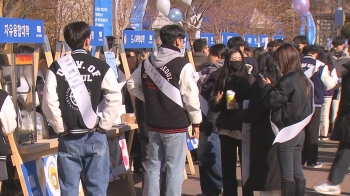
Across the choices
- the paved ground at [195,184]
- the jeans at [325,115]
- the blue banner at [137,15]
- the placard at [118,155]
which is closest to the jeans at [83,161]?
the placard at [118,155]

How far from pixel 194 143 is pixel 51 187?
333cm

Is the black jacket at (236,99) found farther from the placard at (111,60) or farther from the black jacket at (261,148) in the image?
the placard at (111,60)

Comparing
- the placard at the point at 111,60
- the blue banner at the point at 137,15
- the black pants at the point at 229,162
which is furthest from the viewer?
the blue banner at the point at 137,15

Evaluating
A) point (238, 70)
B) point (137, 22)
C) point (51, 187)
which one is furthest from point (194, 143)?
point (137, 22)

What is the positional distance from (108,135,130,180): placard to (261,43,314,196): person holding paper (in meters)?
2.02

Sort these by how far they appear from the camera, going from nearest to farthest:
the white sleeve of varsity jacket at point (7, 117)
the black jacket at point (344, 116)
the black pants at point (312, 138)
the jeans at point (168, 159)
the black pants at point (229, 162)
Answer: the white sleeve of varsity jacket at point (7, 117) < the jeans at point (168, 159) < the black pants at point (229, 162) < the black jacket at point (344, 116) < the black pants at point (312, 138)

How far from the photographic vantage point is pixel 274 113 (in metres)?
5.75

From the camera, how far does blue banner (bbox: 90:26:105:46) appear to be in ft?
21.5

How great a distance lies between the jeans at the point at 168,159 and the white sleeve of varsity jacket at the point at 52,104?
3.71ft

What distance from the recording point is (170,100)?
217 inches

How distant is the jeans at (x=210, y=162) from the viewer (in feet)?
22.3

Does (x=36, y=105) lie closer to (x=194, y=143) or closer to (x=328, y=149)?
(x=194, y=143)

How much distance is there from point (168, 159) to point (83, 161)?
0.95 m

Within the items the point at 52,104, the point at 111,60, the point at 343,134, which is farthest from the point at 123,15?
the point at 52,104
